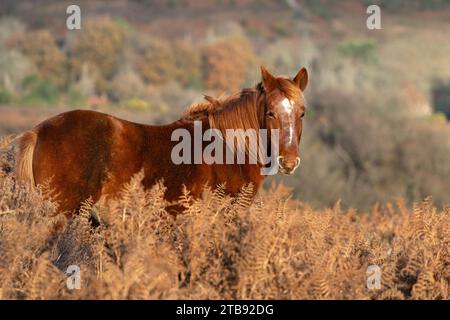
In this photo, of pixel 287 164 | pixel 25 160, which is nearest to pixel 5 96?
pixel 25 160

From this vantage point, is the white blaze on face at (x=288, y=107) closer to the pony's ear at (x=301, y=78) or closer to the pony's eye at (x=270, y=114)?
the pony's eye at (x=270, y=114)

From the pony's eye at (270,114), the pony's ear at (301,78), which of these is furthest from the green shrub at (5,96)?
the pony's eye at (270,114)

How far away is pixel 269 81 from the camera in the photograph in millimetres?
7836

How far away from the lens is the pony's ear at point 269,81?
782 centimetres

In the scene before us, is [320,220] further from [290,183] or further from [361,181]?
[361,181]

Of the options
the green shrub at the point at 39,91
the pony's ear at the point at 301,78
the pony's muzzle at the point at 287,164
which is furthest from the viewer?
the green shrub at the point at 39,91

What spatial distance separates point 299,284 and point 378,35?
8092 centimetres

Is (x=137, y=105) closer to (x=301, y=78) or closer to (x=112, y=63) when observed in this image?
(x=112, y=63)

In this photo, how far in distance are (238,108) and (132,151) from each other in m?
0.91

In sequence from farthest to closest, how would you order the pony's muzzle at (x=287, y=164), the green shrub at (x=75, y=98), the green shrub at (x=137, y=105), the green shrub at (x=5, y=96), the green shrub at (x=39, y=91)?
the green shrub at (x=39, y=91)
the green shrub at (x=75, y=98)
the green shrub at (x=5, y=96)
the green shrub at (x=137, y=105)
the pony's muzzle at (x=287, y=164)

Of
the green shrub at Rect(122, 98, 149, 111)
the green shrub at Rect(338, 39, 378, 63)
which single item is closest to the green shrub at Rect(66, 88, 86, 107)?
the green shrub at Rect(122, 98, 149, 111)

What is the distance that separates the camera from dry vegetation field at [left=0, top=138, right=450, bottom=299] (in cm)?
590

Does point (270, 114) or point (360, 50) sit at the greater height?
point (360, 50)

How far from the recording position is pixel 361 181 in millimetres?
32031
